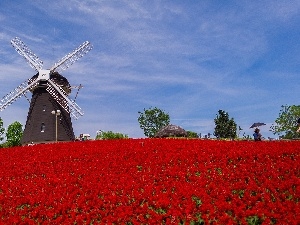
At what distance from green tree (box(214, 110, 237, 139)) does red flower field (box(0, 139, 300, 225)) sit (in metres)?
65.7

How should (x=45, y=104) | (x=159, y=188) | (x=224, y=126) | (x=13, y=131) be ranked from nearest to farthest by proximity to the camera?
(x=159, y=188), (x=45, y=104), (x=13, y=131), (x=224, y=126)

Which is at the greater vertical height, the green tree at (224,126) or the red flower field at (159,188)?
Result: the green tree at (224,126)

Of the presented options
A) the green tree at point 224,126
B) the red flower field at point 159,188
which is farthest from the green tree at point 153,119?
the red flower field at point 159,188

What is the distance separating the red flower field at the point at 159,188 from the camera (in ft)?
29.7

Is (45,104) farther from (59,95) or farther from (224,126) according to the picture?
(224,126)

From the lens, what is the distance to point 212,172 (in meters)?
12.8

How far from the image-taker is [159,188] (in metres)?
11.2

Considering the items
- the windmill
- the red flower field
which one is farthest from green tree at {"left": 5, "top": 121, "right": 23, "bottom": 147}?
the red flower field

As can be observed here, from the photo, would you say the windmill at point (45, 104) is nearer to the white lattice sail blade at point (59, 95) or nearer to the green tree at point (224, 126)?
the white lattice sail blade at point (59, 95)

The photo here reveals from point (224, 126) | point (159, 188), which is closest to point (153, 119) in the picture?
point (224, 126)

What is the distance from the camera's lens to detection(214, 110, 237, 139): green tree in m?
81.1

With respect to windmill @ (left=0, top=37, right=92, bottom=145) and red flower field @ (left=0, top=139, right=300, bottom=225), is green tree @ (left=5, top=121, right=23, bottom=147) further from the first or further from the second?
red flower field @ (left=0, top=139, right=300, bottom=225)

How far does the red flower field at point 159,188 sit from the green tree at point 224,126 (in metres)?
65.7

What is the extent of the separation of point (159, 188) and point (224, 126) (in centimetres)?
7228
